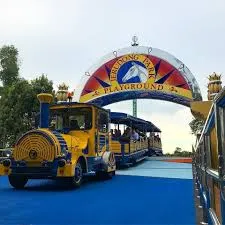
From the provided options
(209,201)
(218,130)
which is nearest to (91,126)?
(209,201)

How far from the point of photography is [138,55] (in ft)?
69.4

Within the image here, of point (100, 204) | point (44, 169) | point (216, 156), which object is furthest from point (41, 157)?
point (216, 156)

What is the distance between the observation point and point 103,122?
476 inches

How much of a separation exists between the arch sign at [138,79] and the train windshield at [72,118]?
32.6 ft

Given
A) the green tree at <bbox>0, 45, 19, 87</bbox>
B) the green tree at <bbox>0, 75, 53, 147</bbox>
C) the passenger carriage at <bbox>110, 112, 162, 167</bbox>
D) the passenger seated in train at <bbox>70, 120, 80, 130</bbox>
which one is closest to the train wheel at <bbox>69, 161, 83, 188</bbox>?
the passenger seated in train at <bbox>70, 120, 80, 130</bbox>

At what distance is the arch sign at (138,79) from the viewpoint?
2078 centimetres

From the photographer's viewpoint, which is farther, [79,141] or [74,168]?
[79,141]

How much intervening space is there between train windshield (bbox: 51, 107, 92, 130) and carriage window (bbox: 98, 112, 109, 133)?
523 mm

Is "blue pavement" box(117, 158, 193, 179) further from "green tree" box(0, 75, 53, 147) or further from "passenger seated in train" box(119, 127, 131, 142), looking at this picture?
"green tree" box(0, 75, 53, 147)

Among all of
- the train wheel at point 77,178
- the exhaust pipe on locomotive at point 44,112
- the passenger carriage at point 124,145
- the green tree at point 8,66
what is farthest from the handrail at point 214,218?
the green tree at point 8,66

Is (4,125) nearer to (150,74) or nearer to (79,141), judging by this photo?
(150,74)

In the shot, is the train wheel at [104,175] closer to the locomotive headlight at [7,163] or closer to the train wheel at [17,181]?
the train wheel at [17,181]

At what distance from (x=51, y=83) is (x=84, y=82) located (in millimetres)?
6859

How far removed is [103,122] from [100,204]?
16.3 ft
